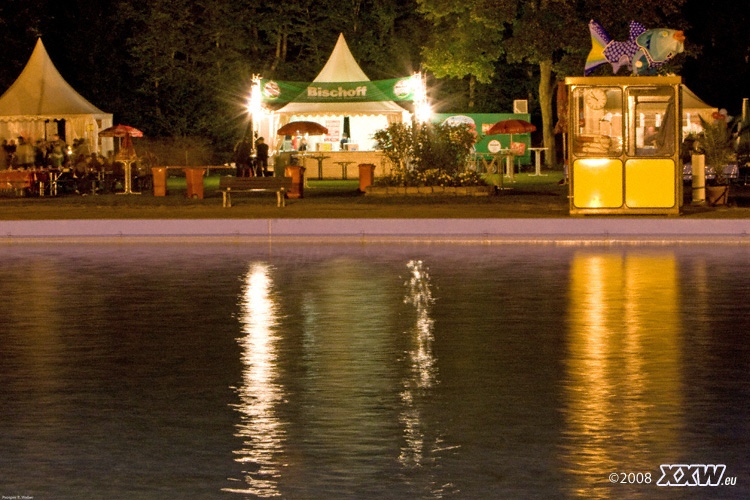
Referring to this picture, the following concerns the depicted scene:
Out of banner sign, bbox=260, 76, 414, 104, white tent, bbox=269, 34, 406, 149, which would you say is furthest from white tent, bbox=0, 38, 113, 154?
white tent, bbox=269, 34, 406, 149

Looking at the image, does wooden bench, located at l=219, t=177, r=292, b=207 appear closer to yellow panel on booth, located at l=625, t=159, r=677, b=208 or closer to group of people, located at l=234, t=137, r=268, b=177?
group of people, located at l=234, t=137, r=268, b=177

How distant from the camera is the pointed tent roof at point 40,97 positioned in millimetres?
44156

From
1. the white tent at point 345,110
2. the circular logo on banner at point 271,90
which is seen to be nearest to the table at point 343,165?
the white tent at point 345,110

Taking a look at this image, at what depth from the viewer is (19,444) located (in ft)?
25.4

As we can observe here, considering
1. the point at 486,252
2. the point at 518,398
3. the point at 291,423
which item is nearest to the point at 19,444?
the point at 291,423

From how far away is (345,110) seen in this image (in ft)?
151

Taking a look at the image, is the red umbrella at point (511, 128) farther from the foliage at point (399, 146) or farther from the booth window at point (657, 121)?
the booth window at point (657, 121)

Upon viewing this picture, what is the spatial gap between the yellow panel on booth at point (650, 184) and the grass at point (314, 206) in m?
0.69

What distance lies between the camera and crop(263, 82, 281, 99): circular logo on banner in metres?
46.7

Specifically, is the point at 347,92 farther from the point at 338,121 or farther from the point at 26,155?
the point at 26,155

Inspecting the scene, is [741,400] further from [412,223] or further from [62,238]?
[62,238]

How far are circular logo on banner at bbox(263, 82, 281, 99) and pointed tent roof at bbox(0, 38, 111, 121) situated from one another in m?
5.77

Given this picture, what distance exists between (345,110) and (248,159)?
377 inches

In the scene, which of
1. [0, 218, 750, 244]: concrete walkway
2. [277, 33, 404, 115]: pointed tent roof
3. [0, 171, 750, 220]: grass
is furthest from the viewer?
[277, 33, 404, 115]: pointed tent roof
